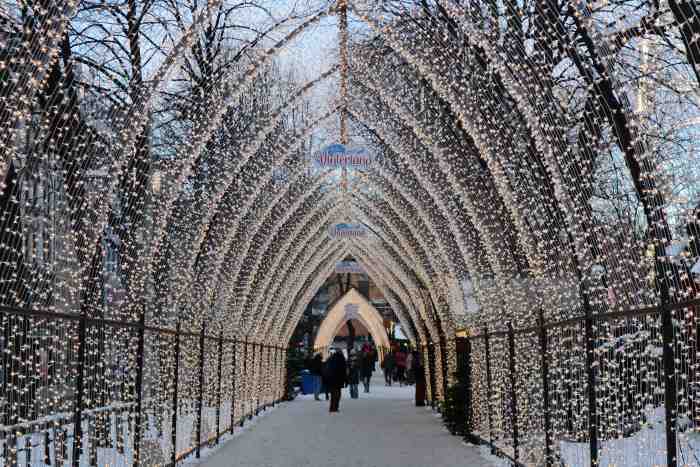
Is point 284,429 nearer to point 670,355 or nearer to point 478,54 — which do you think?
point 478,54

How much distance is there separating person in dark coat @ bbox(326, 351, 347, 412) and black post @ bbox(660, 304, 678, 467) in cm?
1787

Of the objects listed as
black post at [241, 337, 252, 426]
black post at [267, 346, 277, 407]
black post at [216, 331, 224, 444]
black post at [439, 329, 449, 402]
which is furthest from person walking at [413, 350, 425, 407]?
black post at [216, 331, 224, 444]

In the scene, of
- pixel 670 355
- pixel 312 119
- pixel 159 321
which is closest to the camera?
pixel 670 355

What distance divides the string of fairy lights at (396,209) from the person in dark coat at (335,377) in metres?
4.51

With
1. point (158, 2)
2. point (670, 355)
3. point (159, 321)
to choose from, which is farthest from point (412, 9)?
point (670, 355)

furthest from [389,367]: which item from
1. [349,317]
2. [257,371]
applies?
[257,371]

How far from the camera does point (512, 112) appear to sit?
11.4m

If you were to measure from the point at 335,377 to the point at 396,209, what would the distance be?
606 cm

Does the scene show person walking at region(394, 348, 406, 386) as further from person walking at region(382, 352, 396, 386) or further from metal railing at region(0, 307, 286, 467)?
metal railing at region(0, 307, 286, 467)

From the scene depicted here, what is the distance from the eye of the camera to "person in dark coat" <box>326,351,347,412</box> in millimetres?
23219

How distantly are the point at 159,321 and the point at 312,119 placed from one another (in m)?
4.71

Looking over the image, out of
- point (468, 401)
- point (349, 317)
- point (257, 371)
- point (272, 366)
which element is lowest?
point (468, 401)

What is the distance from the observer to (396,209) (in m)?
18.6

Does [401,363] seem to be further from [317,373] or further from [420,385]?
[420,385]
